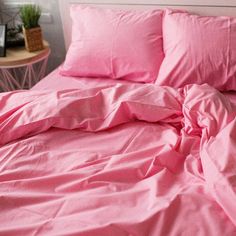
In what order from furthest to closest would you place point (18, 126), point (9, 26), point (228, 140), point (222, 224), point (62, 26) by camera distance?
point (9, 26), point (62, 26), point (18, 126), point (228, 140), point (222, 224)

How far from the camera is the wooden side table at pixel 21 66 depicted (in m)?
1.82

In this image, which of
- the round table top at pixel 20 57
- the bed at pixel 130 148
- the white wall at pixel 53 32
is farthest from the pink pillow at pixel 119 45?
the white wall at pixel 53 32

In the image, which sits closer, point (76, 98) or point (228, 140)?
point (228, 140)

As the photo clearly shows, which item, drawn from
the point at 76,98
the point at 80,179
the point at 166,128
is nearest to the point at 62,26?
the point at 76,98

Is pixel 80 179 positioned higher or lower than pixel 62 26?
lower

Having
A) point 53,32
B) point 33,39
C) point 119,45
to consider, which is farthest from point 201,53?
point 53,32

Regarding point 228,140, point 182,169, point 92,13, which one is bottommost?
point 182,169

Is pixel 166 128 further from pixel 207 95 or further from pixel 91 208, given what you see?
pixel 91 208

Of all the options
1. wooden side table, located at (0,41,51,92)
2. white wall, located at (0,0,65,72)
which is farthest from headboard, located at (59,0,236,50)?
wooden side table, located at (0,41,51,92)

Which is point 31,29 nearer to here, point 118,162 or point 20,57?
point 20,57

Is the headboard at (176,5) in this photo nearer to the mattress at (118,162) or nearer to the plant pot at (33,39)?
the plant pot at (33,39)

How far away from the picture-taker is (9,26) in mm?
2229

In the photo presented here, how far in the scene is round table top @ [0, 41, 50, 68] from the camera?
181cm

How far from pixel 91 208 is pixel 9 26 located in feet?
5.77
